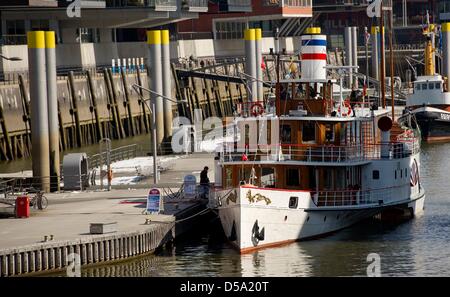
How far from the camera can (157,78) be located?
282ft

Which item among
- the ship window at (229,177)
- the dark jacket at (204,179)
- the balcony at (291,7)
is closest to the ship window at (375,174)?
the ship window at (229,177)

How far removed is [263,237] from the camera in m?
55.7

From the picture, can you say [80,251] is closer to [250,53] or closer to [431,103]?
[250,53]

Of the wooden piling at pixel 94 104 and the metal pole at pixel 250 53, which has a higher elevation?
the metal pole at pixel 250 53

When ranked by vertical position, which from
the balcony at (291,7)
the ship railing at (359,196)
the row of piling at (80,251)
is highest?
the balcony at (291,7)

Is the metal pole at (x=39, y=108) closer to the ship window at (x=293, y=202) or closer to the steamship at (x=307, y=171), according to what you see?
the steamship at (x=307, y=171)

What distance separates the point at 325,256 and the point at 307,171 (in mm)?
5659

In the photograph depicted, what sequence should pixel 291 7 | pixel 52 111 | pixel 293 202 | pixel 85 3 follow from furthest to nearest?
pixel 291 7, pixel 85 3, pixel 52 111, pixel 293 202

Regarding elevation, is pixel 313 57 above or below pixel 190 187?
above

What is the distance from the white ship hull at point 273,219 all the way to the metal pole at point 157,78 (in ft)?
89.7

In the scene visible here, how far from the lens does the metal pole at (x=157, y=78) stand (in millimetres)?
85812

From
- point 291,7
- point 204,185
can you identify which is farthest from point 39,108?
point 291,7
